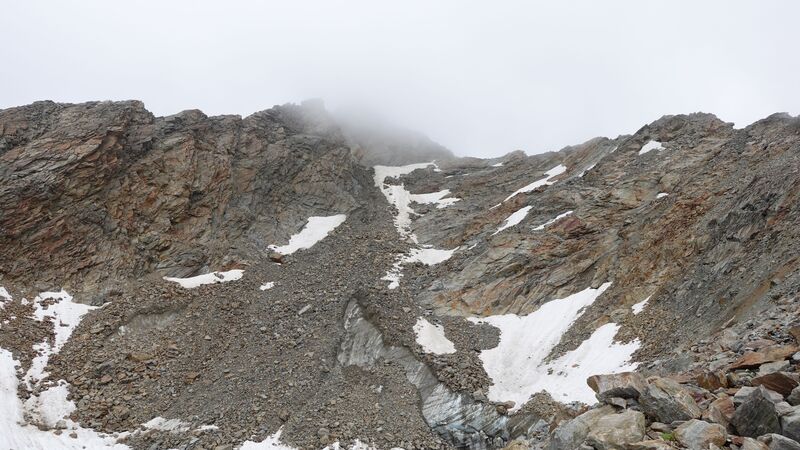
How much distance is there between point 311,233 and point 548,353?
26.5 meters

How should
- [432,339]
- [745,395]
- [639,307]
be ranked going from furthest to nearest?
[432,339] < [639,307] < [745,395]

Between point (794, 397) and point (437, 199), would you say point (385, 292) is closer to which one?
point (437, 199)

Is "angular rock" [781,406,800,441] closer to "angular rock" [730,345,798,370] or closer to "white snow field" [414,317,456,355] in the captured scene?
"angular rock" [730,345,798,370]

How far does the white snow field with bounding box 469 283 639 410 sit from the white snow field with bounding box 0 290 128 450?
19286 mm

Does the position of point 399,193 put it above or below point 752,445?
below

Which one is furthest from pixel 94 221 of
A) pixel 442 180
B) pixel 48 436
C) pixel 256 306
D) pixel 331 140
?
pixel 442 180

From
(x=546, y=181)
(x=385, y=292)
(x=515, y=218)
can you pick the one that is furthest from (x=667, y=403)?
(x=546, y=181)

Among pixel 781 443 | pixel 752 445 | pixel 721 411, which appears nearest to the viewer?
pixel 781 443

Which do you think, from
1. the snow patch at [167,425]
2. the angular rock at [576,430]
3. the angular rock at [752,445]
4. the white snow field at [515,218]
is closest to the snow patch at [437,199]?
the white snow field at [515,218]

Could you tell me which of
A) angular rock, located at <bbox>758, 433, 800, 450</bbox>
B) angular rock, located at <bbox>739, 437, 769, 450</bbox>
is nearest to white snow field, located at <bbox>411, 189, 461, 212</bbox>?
angular rock, located at <bbox>739, 437, 769, 450</bbox>

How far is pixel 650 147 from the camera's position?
144 ft

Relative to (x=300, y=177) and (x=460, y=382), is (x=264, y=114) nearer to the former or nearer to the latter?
(x=300, y=177)

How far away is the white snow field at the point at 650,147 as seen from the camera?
43.3 m

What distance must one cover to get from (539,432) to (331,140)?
4744 centimetres
